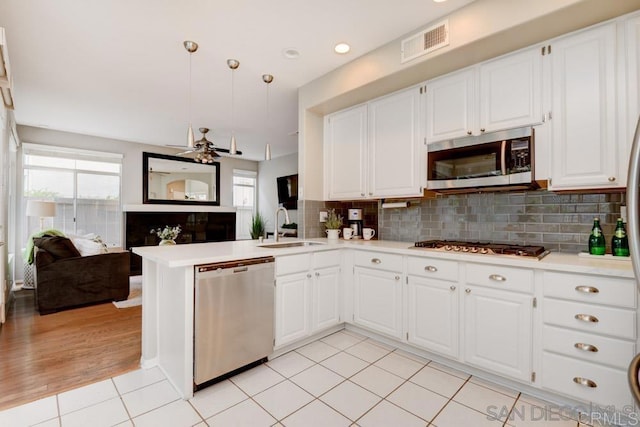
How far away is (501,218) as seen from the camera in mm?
2545

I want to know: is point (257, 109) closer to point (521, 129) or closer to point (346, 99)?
point (346, 99)

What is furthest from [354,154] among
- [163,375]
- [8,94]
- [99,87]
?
[8,94]

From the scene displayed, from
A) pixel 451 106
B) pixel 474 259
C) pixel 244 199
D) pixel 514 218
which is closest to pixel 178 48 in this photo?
pixel 451 106

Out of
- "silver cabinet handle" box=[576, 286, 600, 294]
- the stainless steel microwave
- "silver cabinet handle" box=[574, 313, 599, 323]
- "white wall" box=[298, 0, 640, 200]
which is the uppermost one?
"white wall" box=[298, 0, 640, 200]

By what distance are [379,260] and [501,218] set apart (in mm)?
1090

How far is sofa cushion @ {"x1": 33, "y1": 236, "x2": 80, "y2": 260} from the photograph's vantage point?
3615mm

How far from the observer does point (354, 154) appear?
10.5 ft

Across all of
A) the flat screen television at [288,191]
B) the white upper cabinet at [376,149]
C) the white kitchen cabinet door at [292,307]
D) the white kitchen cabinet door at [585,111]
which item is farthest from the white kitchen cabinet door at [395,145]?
the flat screen television at [288,191]

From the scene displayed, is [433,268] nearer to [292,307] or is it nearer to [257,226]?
[292,307]

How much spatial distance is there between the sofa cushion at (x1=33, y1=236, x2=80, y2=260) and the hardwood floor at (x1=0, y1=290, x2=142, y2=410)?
0.70 m

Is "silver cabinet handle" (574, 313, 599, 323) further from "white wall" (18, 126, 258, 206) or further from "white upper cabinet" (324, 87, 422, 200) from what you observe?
"white wall" (18, 126, 258, 206)

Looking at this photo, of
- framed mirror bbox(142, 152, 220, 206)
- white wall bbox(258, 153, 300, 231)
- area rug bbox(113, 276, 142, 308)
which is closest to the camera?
area rug bbox(113, 276, 142, 308)

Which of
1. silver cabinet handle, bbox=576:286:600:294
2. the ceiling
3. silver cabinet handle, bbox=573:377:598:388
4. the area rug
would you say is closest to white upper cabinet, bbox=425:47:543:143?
the ceiling

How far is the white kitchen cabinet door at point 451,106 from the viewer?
237cm
